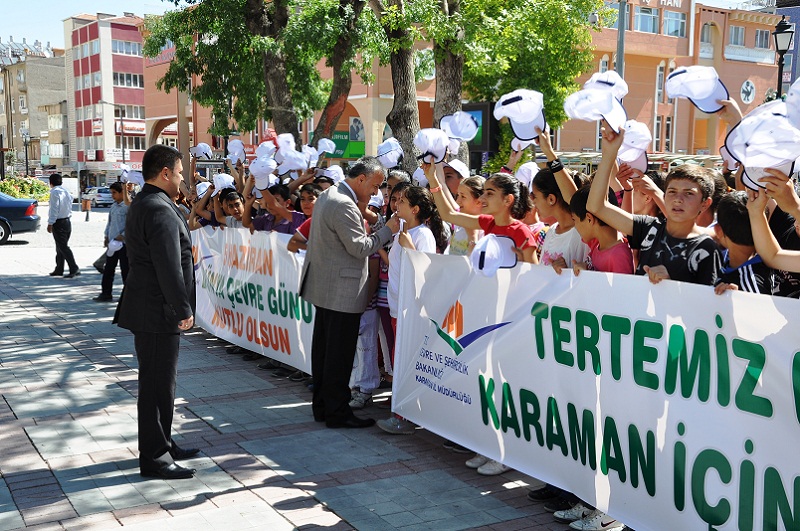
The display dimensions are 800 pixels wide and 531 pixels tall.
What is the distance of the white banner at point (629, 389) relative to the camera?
3404 mm

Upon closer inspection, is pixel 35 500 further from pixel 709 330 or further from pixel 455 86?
pixel 455 86

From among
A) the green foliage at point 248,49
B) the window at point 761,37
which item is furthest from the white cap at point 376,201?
the window at point 761,37

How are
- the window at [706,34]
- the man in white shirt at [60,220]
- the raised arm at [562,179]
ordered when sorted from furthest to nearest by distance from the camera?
1. the window at [706,34]
2. the man in white shirt at [60,220]
3. the raised arm at [562,179]

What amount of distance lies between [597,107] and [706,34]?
2169 inches

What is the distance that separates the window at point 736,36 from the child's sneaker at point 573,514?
5672 centimetres

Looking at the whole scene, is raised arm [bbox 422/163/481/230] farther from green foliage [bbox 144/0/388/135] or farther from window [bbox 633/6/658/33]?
window [bbox 633/6/658/33]

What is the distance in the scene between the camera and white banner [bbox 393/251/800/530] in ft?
11.2

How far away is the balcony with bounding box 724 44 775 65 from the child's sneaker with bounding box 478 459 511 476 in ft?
182

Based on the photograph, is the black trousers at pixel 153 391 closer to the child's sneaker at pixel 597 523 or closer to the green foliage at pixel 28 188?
the child's sneaker at pixel 597 523

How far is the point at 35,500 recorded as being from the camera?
15.6 feet

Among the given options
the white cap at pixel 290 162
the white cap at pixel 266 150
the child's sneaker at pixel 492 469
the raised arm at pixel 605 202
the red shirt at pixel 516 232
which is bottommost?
the child's sneaker at pixel 492 469

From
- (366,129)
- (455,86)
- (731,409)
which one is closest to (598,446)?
(731,409)

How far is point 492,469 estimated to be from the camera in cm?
520

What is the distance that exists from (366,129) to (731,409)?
35.5m
